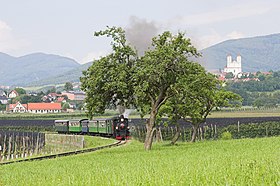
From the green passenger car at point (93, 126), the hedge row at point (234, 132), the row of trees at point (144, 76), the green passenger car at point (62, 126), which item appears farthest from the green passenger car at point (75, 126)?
the row of trees at point (144, 76)

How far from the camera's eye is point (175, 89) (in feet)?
152

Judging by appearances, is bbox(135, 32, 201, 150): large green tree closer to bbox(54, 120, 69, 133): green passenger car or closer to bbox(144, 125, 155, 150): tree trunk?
bbox(144, 125, 155, 150): tree trunk

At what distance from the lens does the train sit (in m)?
80.8

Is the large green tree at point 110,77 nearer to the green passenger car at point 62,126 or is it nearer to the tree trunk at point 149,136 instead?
the tree trunk at point 149,136

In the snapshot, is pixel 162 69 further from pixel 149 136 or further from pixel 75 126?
pixel 75 126

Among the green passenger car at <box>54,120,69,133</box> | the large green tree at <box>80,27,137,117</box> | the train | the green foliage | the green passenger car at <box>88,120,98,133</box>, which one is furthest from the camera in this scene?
the green passenger car at <box>54,120,69,133</box>

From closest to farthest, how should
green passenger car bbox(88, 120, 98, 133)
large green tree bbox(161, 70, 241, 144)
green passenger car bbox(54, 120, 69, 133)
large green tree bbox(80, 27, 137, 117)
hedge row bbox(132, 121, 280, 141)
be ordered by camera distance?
large green tree bbox(80, 27, 137, 117) → large green tree bbox(161, 70, 241, 144) → hedge row bbox(132, 121, 280, 141) → green passenger car bbox(88, 120, 98, 133) → green passenger car bbox(54, 120, 69, 133)

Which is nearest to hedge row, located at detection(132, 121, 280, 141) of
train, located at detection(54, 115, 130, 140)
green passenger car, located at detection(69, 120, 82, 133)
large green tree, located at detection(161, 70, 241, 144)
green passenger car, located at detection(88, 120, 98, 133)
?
train, located at detection(54, 115, 130, 140)

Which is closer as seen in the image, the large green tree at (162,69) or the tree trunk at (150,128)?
the large green tree at (162,69)

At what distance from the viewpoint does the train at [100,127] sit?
80.8m

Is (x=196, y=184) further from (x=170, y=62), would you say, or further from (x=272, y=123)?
(x=272, y=123)

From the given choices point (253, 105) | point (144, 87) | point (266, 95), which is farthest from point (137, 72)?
point (266, 95)

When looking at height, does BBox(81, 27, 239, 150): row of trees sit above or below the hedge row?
above

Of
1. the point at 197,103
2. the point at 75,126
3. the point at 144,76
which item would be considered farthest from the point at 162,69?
the point at 75,126
